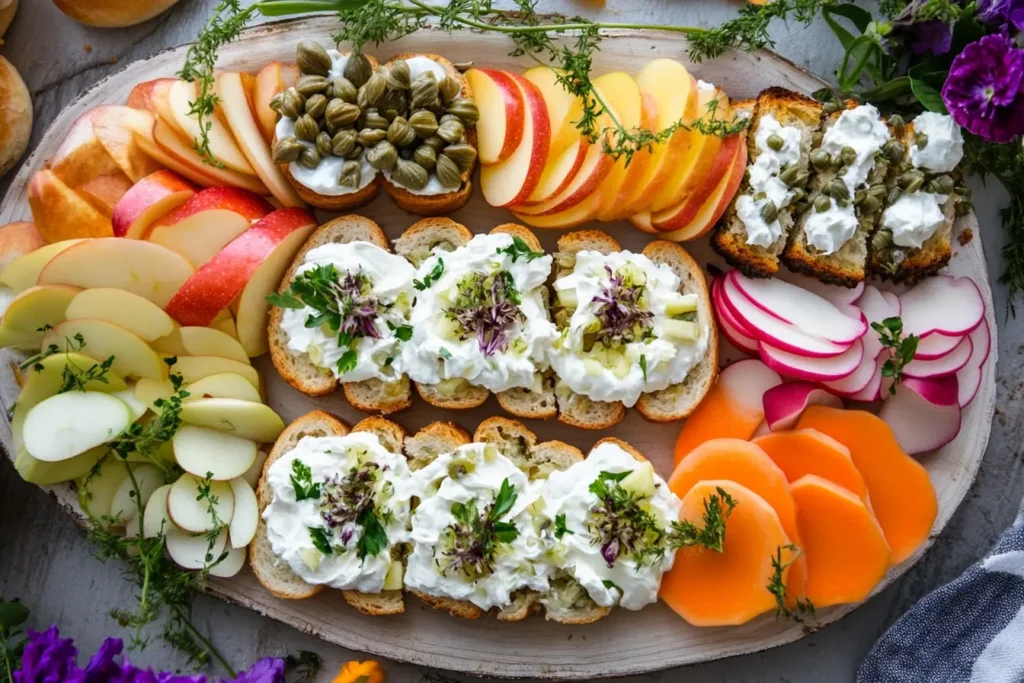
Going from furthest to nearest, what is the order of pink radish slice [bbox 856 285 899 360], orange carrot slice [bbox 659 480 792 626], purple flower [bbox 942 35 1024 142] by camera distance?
pink radish slice [bbox 856 285 899 360]
orange carrot slice [bbox 659 480 792 626]
purple flower [bbox 942 35 1024 142]

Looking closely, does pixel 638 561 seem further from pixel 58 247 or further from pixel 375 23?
pixel 58 247

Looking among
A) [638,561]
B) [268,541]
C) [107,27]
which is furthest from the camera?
[107,27]

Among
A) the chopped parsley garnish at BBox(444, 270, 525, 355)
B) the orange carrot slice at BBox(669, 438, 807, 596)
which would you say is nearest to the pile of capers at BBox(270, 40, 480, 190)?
the chopped parsley garnish at BBox(444, 270, 525, 355)

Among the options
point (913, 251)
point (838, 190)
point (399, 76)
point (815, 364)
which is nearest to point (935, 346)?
point (913, 251)

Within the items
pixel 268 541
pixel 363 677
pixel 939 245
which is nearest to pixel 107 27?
pixel 268 541

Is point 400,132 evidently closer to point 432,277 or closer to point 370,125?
point 370,125

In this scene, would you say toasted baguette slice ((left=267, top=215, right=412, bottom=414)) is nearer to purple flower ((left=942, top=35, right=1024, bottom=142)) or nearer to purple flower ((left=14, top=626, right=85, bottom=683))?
purple flower ((left=14, top=626, right=85, bottom=683))
